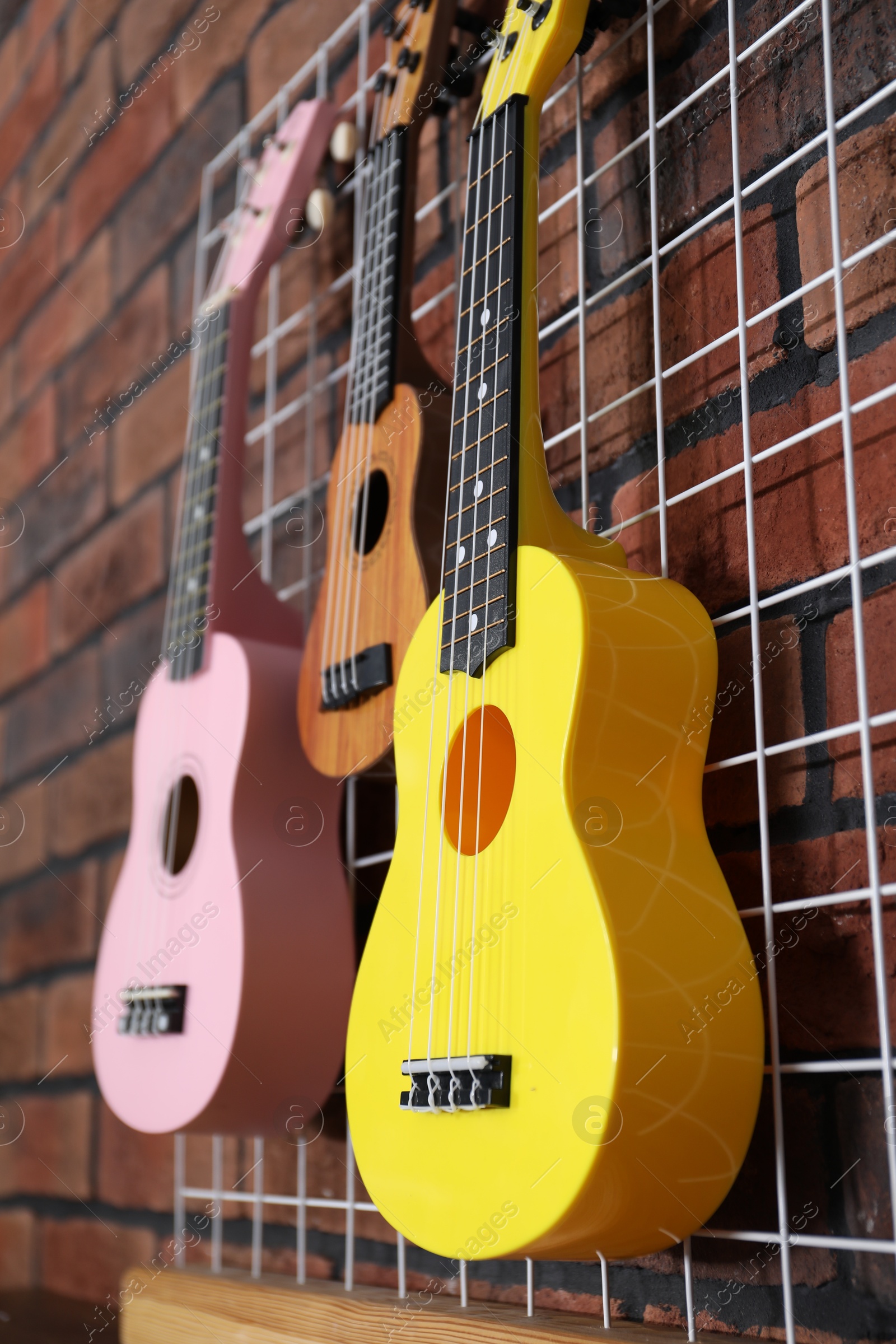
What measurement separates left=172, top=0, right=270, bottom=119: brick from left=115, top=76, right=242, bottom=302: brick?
0.02 meters

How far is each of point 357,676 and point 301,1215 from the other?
43 centimetres

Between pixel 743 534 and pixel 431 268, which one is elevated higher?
pixel 431 268

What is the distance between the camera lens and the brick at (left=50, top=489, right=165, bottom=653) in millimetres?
1379

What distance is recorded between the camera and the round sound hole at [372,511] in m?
0.82

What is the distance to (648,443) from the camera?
729mm

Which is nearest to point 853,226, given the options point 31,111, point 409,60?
point 409,60

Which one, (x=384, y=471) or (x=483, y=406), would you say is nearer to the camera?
(x=483, y=406)

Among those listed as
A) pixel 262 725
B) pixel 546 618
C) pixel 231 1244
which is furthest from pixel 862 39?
pixel 231 1244

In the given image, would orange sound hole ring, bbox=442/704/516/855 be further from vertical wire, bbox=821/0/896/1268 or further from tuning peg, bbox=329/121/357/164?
tuning peg, bbox=329/121/357/164

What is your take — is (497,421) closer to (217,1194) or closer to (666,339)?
(666,339)

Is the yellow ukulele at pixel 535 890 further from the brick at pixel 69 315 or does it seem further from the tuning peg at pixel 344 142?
the brick at pixel 69 315

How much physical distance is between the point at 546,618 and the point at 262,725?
331mm

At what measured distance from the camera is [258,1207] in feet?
3.17

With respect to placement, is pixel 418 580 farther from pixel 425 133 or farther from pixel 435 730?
pixel 425 133
